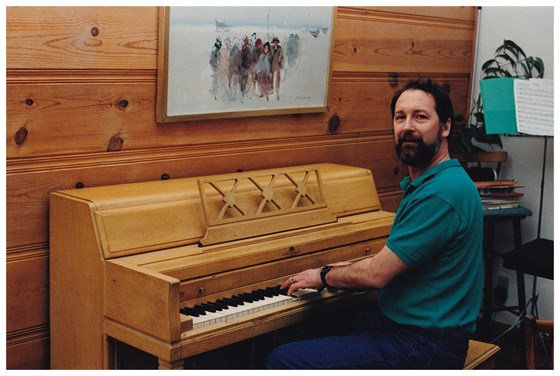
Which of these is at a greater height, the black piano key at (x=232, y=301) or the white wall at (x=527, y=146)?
the white wall at (x=527, y=146)

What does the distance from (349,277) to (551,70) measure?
2.23 meters

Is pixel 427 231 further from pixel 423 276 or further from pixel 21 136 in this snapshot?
pixel 21 136

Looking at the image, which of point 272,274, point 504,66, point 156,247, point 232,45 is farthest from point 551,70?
point 156,247

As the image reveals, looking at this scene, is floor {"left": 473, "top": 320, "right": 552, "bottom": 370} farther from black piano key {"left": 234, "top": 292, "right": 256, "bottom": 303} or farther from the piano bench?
black piano key {"left": 234, "top": 292, "right": 256, "bottom": 303}

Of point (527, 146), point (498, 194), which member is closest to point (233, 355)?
point (498, 194)

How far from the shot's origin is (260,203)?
3.42 metres

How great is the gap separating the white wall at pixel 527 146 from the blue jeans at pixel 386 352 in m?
2.10

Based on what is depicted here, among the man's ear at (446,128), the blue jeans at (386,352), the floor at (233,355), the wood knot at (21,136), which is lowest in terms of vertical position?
the floor at (233,355)

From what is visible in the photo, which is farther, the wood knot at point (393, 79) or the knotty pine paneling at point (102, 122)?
the wood knot at point (393, 79)

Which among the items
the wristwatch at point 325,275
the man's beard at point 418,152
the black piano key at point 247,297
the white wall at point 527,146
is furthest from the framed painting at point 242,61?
the white wall at point 527,146

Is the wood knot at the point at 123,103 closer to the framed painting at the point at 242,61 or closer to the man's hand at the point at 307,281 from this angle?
the framed painting at the point at 242,61

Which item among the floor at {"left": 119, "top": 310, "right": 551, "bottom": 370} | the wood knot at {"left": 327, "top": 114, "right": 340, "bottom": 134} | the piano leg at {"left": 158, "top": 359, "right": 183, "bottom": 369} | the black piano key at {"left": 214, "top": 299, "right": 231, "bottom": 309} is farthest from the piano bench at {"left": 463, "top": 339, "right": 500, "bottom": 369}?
the wood knot at {"left": 327, "top": 114, "right": 340, "bottom": 134}

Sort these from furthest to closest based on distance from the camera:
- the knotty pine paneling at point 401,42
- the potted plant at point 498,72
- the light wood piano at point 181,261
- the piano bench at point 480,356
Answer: the potted plant at point 498,72 < the knotty pine paneling at point 401,42 < the piano bench at point 480,356 < the light wood piano at point 181,261

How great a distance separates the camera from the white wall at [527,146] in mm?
4652
